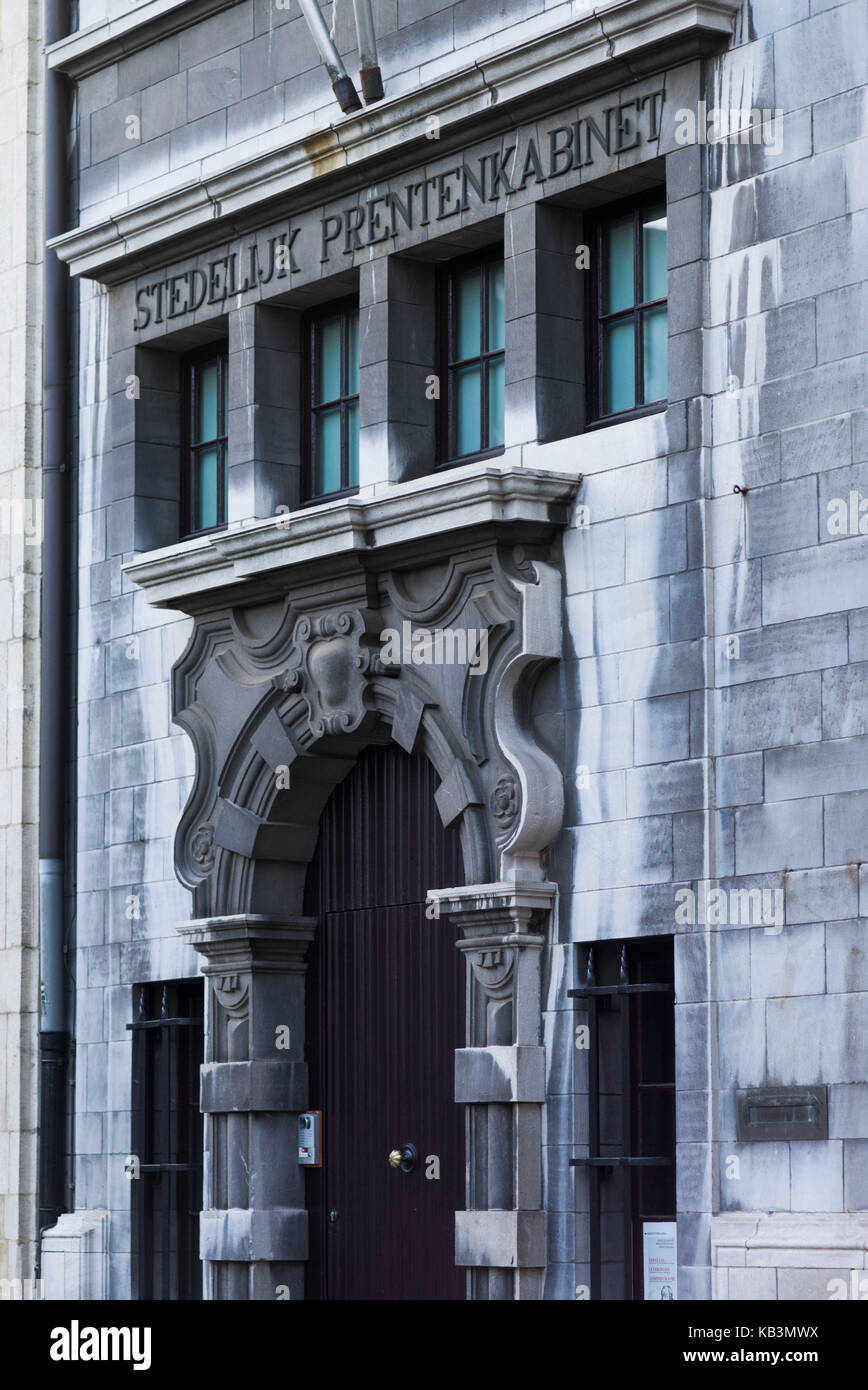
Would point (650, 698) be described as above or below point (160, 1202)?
above

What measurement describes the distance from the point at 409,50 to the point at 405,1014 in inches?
277

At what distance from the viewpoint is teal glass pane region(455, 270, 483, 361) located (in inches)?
829

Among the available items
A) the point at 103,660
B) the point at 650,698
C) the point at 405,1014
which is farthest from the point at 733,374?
the point at 103,660

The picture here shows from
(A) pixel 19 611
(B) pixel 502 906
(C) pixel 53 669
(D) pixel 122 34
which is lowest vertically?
(B) pixel 502 906

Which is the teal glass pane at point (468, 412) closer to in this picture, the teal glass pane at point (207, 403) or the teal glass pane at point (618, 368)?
the teal glass pane at point (618, 368)

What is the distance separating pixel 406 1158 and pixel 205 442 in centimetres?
649

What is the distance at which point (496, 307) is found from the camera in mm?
20891

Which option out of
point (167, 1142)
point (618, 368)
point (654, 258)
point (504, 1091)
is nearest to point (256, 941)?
point (167, 1142)

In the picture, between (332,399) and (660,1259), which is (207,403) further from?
(660,1259)

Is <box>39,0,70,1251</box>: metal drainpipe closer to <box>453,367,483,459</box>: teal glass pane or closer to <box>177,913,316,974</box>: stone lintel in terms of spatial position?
<box>177,913,316,974</box>: stone lintel

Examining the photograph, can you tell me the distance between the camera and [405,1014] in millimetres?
20875

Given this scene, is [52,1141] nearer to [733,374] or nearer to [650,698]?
[650,698]

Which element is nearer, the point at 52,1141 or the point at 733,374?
the point at 733,374

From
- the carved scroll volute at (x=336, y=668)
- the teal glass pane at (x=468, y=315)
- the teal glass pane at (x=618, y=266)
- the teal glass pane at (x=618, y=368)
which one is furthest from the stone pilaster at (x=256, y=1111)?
the teal glass pane at (x=618, y=266)
